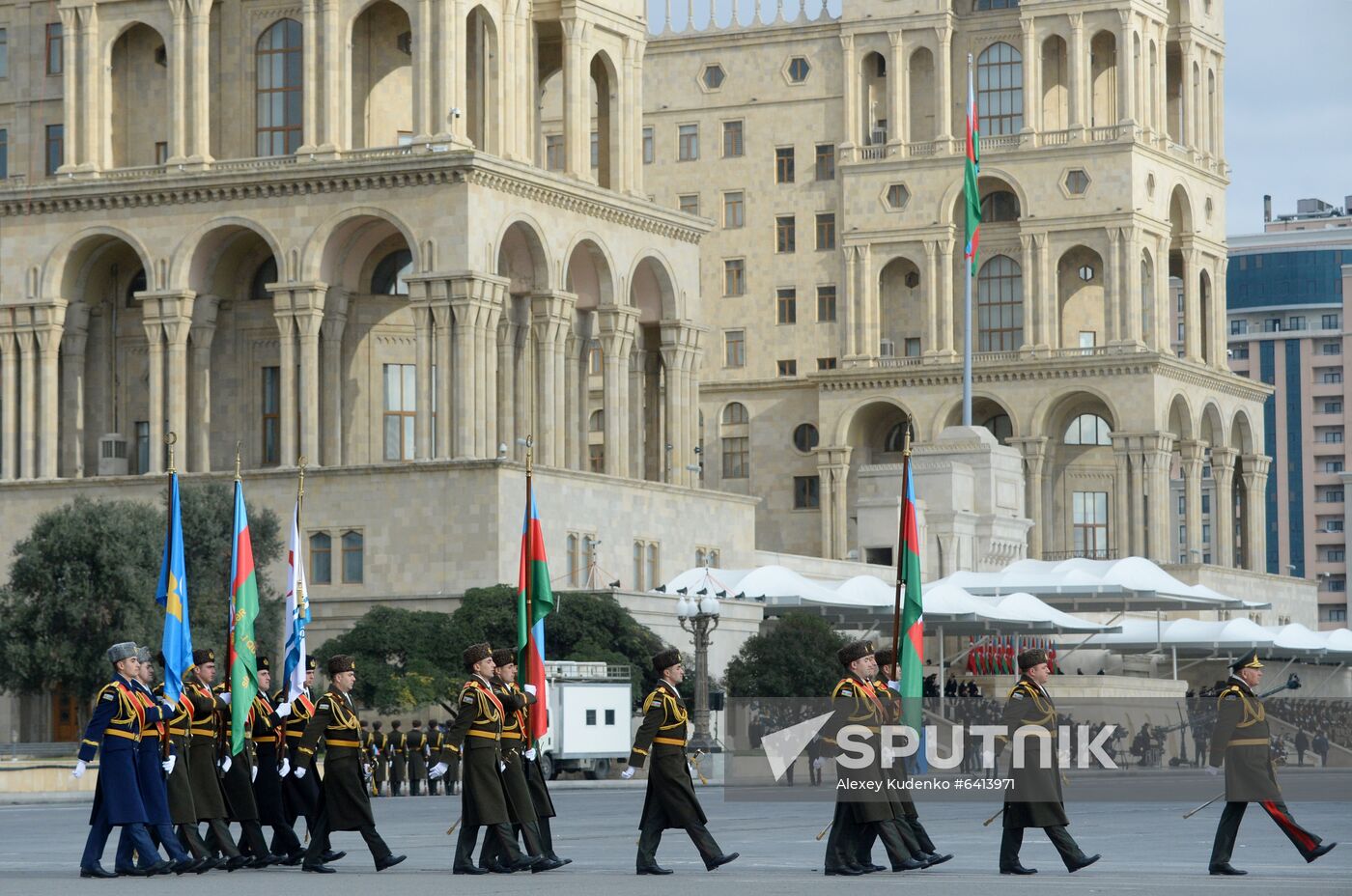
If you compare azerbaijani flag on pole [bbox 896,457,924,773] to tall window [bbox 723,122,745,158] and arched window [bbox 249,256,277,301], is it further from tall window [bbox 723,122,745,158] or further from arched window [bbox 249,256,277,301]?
tall window [bbox 723,122,745,158]

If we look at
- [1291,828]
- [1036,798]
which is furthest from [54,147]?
[1291,828]

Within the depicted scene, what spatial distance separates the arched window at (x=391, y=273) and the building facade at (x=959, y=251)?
2610 centimetres

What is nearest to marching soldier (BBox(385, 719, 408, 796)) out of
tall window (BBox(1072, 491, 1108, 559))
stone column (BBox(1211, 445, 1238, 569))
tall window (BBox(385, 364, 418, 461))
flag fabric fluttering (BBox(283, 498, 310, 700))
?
flag fabric fluttering (BBox(283, 498, 310, 700))

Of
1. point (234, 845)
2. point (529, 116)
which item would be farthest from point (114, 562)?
point (234, 845)

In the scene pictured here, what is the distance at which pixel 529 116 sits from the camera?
7269 cm

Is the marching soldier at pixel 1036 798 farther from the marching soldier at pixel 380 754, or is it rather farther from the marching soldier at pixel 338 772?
the marching soldier at pixel 380 754

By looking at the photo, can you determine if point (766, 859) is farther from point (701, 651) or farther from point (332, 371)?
point (332, 371)

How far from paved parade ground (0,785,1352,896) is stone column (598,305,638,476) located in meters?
32.8

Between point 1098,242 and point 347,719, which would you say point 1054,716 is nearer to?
point 347,719

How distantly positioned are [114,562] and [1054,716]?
1489 inches

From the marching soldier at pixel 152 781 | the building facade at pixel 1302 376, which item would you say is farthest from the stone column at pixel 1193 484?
the marching soldier at pixel 152 781

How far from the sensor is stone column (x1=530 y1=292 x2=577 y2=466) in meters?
70.0

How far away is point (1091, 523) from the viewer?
96.9 metres

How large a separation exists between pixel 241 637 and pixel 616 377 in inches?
1668
